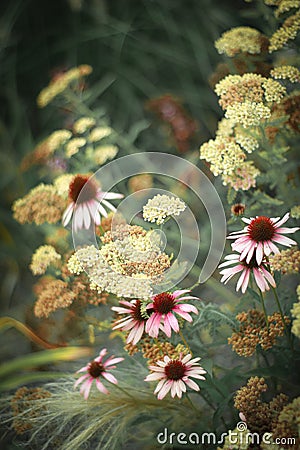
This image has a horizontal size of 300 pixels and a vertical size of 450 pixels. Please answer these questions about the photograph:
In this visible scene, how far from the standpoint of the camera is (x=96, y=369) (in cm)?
63

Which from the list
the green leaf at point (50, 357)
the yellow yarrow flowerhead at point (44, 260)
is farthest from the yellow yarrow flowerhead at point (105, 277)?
the green leaf at point (50, 357)

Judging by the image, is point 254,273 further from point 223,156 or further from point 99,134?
point 99,134

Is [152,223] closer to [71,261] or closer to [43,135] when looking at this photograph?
[71,261]

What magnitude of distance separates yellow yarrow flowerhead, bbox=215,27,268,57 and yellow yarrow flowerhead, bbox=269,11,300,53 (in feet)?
0.13

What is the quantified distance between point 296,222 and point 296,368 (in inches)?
8.1

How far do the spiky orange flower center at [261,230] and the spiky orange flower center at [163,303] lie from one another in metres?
0.11

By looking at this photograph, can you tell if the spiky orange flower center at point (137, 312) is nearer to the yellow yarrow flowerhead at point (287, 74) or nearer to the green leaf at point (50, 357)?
the green leaf at point (50, 357)

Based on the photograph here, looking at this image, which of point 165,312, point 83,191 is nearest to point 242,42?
point 83,191

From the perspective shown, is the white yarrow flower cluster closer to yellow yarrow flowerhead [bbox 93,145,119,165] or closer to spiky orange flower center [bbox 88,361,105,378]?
spiky orange flower center [bbox 88,361,105,378]

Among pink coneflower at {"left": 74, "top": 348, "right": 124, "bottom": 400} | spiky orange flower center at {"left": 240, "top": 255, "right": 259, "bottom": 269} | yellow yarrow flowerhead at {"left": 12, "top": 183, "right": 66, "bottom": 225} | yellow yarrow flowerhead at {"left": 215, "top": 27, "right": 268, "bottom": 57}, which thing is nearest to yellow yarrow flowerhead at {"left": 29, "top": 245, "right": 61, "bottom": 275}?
yellow yarrow flowerhead at {"left": 12, "top": 183, "right": 66, "bottom": 225}

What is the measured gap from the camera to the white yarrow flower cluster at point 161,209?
587 mm

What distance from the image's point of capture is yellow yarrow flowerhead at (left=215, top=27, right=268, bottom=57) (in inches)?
30.7

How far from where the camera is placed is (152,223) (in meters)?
0.61

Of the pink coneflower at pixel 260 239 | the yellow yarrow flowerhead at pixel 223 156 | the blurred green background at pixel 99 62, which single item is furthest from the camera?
the blurred green background at pixel 99 62
